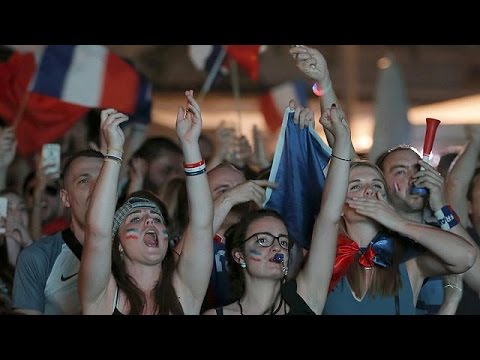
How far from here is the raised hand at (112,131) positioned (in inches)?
187

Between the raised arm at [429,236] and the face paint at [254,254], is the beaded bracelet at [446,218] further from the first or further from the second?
the face paint at [254,254]

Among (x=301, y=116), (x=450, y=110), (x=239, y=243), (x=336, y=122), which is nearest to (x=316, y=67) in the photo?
(x=301, y=116)

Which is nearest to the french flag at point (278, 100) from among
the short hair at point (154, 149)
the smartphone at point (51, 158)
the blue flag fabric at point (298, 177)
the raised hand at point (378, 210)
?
the short hair at point (154, 149)

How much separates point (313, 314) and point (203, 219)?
62 centimetres

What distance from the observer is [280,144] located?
5660 mm

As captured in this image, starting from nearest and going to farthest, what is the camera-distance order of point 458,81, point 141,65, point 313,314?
point 313,314 → point 141,65 → point 458,81

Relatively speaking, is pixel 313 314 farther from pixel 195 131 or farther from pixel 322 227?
pixel 195 131

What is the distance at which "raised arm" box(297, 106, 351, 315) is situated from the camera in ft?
16.6

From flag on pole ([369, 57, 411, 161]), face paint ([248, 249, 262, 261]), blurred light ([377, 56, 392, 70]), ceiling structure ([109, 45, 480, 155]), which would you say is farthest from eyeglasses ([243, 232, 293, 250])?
ceiling structure ([109, 45, 480, 155])

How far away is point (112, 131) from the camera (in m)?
4.80

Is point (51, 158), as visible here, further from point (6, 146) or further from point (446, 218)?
point (446, 218)

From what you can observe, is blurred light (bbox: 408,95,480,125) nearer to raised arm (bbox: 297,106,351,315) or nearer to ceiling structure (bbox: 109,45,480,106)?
ceiling structure (bbox: 109,45,480,106)

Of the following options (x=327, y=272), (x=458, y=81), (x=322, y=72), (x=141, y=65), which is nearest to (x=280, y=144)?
(x=322, y=72)

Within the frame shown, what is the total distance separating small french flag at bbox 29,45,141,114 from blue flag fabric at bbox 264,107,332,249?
301cm
